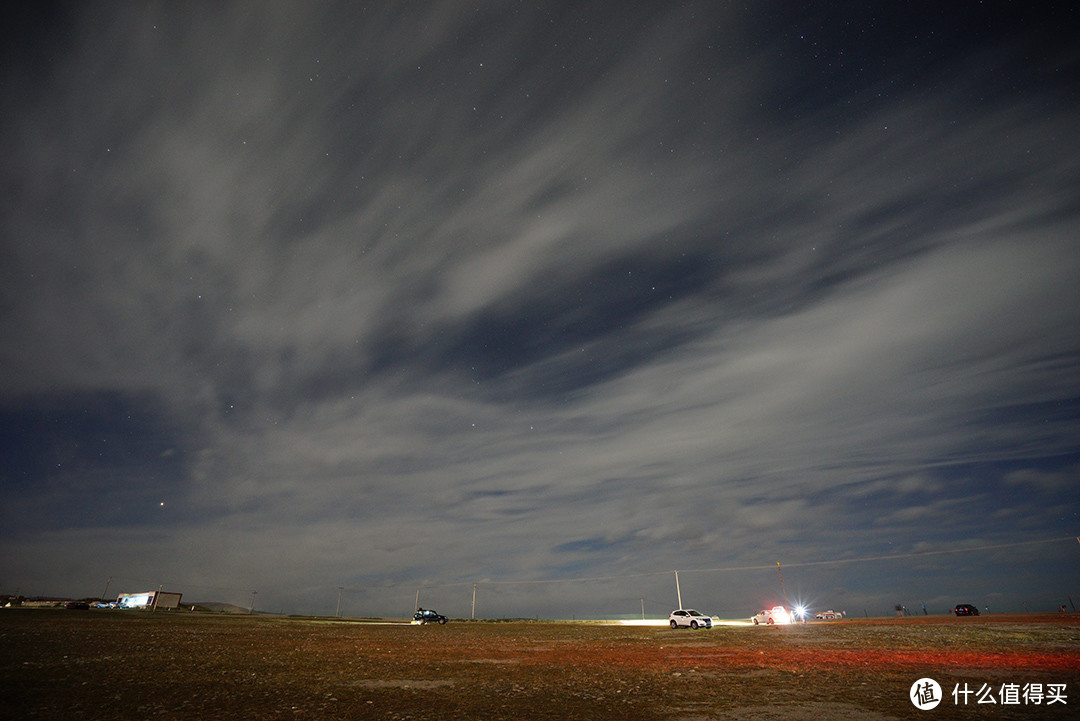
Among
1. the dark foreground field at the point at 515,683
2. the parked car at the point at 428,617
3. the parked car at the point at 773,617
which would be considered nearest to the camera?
the dark foreground field at the point at 515,683

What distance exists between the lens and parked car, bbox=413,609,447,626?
76.6 meters

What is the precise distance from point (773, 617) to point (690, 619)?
1995 cm

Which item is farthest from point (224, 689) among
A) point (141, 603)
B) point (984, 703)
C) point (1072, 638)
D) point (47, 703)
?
point (141, 603)

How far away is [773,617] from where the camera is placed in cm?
6222

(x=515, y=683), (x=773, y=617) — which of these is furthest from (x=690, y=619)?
(x=515, y=683)

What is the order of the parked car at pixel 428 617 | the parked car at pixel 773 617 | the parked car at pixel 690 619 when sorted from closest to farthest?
the parked car at pixel 690 619 → the parked car at pixel 773 617 → the parked car at pixel 428 617

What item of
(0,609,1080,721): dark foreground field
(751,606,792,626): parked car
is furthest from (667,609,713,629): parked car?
(0,609,1080,721): dark foreground field

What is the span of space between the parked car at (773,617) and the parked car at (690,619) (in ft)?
57.1

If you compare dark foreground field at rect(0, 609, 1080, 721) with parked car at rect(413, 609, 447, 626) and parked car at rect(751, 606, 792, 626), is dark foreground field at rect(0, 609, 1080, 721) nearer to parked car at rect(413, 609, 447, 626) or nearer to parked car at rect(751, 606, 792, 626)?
parked car at rect(751, 606, 792, 626)

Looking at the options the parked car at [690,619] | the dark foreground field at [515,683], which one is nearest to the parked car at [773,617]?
the parked car at [690,619]

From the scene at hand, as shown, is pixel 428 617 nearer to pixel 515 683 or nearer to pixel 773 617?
pixel 773 617

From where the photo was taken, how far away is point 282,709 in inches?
400

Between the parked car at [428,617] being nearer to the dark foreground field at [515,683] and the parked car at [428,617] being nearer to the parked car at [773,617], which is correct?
the parked car at [773,617]

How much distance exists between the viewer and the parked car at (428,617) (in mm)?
76562
